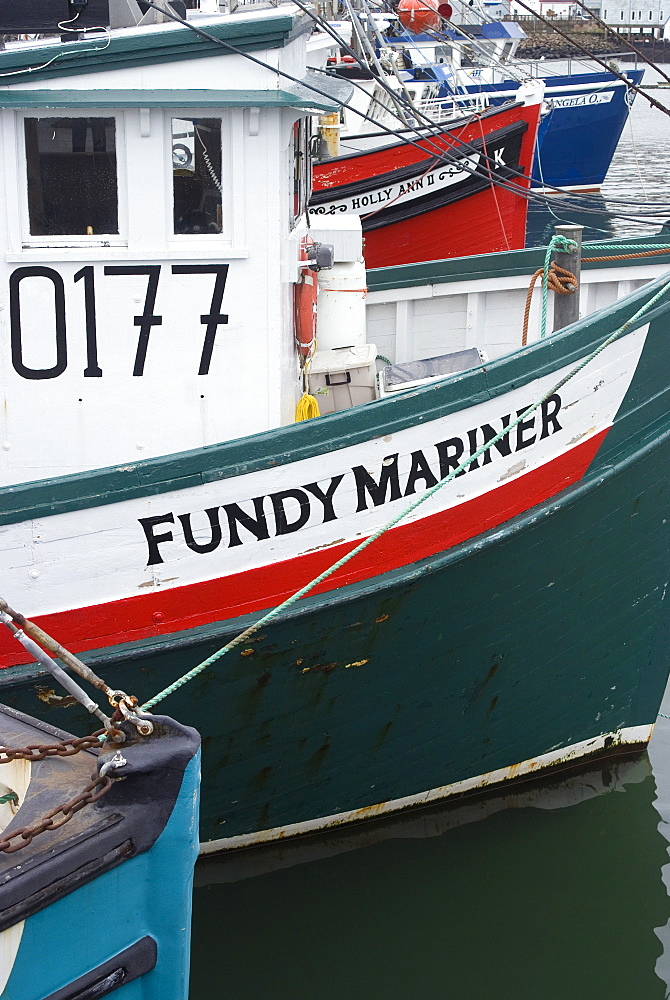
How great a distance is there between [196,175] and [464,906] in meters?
3.59

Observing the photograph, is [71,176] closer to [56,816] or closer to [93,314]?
[93,314]

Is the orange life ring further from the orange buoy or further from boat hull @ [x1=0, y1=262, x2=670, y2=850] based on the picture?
the orange buoy

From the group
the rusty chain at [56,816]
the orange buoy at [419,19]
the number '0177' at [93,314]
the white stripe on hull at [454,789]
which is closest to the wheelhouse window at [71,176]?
the number '0177' at [93,314]

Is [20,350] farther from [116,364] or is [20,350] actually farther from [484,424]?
[484,424]

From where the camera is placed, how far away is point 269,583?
4359 mm

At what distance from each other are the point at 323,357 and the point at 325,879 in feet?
9.35

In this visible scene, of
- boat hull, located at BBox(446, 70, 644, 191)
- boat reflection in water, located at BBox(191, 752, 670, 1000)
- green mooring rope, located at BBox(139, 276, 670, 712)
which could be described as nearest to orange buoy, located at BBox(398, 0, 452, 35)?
boat hull, located at BBox(446, 70, 644, 191)

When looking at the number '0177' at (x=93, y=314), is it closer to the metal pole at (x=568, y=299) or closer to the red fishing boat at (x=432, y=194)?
the metal pole at (x=568, y=299)

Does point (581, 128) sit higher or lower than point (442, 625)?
higher

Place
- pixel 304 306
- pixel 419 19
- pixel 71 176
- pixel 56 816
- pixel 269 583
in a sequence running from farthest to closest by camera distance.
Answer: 1. pixel 419 19
2. pixel 304 306
3. pixel 71 176
4. pixel 269 583
5. pixel 56 816

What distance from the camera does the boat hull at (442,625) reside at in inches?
171

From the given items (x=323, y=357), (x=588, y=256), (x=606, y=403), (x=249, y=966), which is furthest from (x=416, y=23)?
(x=249, y=966)

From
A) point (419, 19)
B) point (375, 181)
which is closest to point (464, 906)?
point (375, 181)

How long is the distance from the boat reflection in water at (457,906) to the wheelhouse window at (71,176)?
302cm
